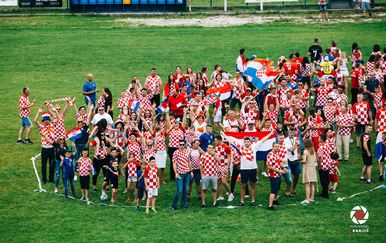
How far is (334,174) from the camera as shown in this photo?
875 inches

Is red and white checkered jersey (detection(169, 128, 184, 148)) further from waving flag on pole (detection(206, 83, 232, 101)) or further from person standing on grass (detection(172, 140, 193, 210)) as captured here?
waving flag on pole (detection(206, 83, 232, 101))

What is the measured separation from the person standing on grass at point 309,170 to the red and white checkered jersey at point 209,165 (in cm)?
244

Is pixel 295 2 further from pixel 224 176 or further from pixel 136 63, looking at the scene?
pixel 224 176

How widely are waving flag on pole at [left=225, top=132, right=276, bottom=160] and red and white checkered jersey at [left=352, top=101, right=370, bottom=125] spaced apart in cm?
399

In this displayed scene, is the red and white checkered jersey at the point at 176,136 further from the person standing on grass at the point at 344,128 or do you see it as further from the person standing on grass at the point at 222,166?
the person standing on grass at the point at 344,128

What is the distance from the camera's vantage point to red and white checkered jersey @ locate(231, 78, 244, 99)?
2877 centimetres

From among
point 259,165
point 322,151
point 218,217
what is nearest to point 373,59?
point 259,165

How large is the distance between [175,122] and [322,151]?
15.2 feet

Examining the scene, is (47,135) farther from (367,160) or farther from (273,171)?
(367,160)

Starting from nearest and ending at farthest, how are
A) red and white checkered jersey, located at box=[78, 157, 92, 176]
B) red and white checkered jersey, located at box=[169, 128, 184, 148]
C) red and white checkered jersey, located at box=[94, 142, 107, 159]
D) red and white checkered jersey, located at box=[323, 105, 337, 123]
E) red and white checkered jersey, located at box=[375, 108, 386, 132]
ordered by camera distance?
red and white checkered jersey, located at box=[78, 157, 92, 176] < red and white checkered jersey, located at box=[94, 142, 107, 159] < red and white checkered jersey, located at box=[169, 128, 184, 148] < red and white checkered jersey, located at box=[375, 108, 386, 132] < red and white checkered jersey, located at box=[323, 105, 337, 123]

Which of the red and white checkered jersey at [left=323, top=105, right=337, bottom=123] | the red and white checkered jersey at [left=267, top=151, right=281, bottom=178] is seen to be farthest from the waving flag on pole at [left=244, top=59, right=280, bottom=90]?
the red and white checkered jersey at [left=267, top=151, right=281, bottom=178]

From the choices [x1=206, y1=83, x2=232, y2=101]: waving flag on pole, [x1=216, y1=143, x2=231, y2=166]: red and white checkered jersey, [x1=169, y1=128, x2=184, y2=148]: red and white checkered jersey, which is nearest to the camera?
[x1=216, y1=143, x2=231, y2=166]: red and white checkered jersey

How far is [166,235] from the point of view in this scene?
64.2 ft

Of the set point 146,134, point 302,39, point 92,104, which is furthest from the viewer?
point 302,39
